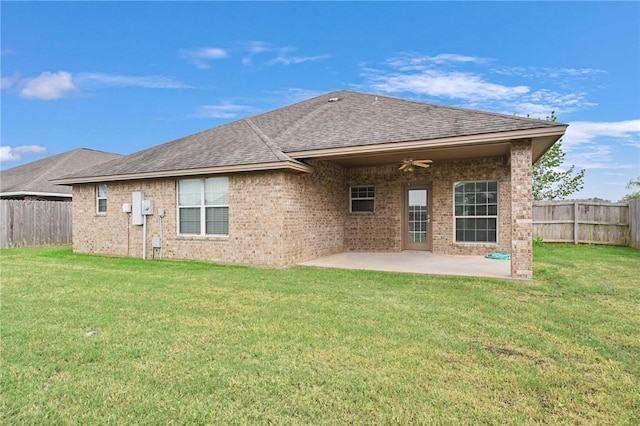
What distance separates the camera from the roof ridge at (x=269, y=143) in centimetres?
916

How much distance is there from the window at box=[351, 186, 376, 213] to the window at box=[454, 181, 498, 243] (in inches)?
106

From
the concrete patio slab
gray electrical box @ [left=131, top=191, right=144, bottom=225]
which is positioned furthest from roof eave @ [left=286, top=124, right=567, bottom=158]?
gray electrical box @ [left=131, top=191, right=144, bottom=225]

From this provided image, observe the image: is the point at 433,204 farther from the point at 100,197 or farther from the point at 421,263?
the point at 100,197

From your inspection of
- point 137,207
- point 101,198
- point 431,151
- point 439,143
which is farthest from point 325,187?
point 101,198

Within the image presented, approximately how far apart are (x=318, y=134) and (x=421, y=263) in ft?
14.5

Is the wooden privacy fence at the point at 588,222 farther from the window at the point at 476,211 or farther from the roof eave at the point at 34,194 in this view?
the roof eave at the point at 34,194

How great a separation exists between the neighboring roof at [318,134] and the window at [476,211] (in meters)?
3.03

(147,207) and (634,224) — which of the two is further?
(634,224)

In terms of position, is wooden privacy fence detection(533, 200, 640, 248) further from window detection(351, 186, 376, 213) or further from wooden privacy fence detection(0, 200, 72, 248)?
wooden privacy fence detection(0, 200, 72, 248)

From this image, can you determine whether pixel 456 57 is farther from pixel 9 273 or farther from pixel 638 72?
pixel 9 273

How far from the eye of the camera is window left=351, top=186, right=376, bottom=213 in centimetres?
1264

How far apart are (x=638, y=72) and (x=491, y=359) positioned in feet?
54.5

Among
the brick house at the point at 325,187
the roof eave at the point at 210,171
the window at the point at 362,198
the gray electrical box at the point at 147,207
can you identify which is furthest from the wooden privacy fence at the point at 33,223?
the window at the point at 362,198

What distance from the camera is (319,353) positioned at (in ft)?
11.9
